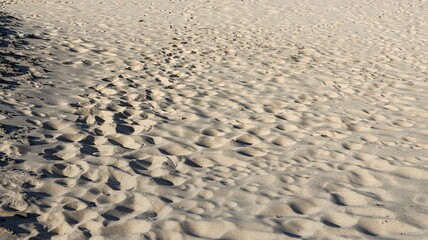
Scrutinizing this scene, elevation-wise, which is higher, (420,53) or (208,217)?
(420,53)

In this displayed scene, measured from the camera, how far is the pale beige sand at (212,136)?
3859 mm

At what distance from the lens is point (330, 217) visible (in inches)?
153

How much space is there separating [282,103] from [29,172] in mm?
3489

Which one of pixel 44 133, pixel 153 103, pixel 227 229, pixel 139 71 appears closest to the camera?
pixel 227 229

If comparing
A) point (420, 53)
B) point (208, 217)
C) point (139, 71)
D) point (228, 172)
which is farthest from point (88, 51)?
point (420, 53)

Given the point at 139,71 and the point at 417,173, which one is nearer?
the point at 417,173

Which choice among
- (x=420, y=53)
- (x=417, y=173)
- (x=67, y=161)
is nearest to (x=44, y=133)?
(x=67, y=161)

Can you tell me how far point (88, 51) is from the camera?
880 cm

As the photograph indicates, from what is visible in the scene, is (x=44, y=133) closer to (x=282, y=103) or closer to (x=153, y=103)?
(x=153, y=103)

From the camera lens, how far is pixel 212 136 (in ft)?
17.9

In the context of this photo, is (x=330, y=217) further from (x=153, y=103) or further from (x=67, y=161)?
(x=153, y=103)

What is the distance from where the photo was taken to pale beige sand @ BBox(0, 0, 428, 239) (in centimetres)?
386

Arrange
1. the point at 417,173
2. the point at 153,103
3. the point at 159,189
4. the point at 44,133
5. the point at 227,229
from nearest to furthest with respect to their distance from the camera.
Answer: the point at 227,229 → the point at 159,189 → the point at 417,173 → the point at 44,133 → the point at 153,103

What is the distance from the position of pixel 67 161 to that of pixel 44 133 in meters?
0.75
